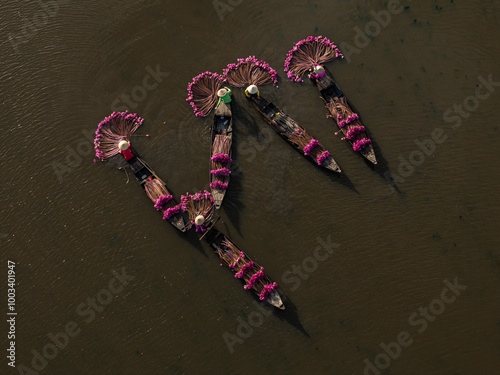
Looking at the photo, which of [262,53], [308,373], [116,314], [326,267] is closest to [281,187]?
[326,267]

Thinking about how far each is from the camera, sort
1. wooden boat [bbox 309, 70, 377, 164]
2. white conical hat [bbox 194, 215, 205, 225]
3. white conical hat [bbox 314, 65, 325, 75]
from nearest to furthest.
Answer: white conical hat [bbox 194, 215, 205, 225] → white conical hat [bbox 314, 65, 325, 75] → wooden boat [bbox 309, 70, 377, 164]

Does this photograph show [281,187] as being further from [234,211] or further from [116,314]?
[116,314]

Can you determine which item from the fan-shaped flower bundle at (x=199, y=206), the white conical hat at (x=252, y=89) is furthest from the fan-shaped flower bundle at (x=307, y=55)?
the fan-shaped flower bundle at (x=199, y=206)

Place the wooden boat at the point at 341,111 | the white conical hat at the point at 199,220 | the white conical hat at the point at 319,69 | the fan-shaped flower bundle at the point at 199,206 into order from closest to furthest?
the white conical hat at the point at 199,220
the fan-shaped flower bundle at the point at 199,206
the white conical hat at the point at 319,69
the wooden boat at the point at 341,111

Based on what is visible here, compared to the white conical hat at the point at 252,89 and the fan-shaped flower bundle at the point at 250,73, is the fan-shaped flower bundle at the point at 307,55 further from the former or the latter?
the white conical hat at the point at 252,89

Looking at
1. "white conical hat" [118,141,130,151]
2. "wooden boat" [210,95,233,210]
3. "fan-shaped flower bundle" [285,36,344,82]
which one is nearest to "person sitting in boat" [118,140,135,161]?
"white conical hat" [118,141,130,151]

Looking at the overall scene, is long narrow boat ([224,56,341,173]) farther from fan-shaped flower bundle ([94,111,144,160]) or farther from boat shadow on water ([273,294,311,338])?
boat shadow on water ([273,294,311,338])
